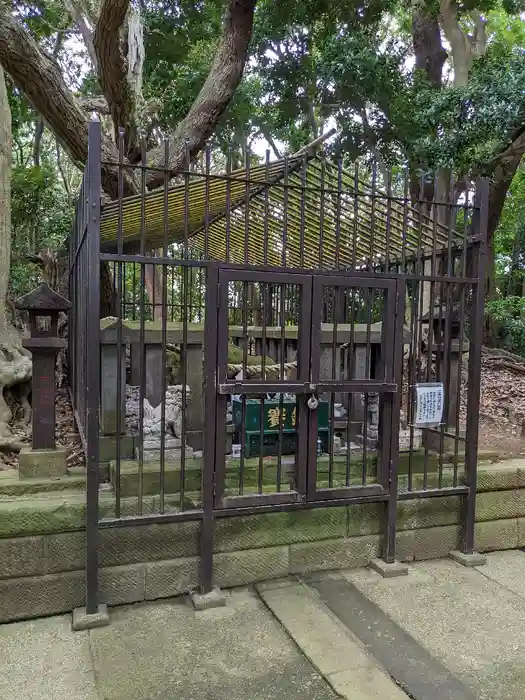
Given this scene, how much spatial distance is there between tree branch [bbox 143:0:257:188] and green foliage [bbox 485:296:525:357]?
24.5ft

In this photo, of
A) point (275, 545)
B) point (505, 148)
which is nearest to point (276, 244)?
point (275, 545)

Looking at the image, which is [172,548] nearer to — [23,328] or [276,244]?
[276,244]

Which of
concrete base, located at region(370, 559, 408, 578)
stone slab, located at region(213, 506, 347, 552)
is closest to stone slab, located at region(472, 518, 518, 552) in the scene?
concrete base, located at region(370, 559, 408, 578)

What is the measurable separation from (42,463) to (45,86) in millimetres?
5595

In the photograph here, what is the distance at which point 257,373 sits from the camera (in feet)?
18.0

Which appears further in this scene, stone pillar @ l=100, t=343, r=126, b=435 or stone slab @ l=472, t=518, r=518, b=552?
stone slab @ l=472, t=518, r=518, b=552

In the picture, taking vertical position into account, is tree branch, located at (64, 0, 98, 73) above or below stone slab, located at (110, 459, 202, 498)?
above

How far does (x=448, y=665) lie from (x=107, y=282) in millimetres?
7268

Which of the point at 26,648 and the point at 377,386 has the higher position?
the point at 377,386

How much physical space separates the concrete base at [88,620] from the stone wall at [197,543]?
13cm

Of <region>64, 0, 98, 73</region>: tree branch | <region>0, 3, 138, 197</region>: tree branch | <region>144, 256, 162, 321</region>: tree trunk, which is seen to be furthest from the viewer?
<region>64, 0, 98, 73</region>: tree branch

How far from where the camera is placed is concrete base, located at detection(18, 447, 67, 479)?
3.45m

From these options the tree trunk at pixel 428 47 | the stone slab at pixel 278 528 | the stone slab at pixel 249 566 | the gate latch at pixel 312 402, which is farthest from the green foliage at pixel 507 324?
the stone slab at pixel 249 566

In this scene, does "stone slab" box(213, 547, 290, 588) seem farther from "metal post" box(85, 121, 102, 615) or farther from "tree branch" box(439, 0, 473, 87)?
"tree branch" box(439, 0, 473, 87)
